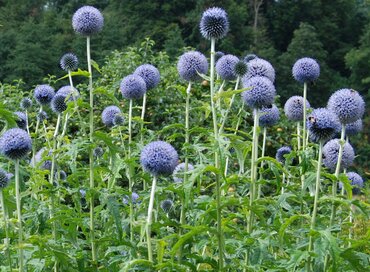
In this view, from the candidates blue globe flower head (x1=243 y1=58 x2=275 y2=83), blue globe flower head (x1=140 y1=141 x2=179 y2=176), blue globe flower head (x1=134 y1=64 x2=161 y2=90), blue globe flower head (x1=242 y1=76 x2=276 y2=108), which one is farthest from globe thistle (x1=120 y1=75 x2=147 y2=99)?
blue globe flower head (x1=140 y1=141 x2=179 y2=176)

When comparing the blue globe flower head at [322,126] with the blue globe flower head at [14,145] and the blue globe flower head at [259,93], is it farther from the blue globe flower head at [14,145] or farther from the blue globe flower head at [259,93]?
the blue globe flower head at [14,145]

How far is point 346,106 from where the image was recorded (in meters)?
3.71

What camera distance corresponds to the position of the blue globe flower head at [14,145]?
328 cm

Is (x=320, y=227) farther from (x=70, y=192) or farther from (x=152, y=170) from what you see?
(x=70, y=192)

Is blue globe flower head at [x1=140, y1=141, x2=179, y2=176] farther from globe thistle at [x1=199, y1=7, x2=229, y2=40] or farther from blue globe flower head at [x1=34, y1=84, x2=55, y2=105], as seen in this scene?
blue globe flower head at [x1=34, y1=84, x2=55, y2=105]

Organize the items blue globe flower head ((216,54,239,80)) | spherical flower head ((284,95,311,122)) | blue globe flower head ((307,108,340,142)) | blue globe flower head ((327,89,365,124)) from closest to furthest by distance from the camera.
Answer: blue globe flower head ((307,108,340,142)), blue globe flower head ((327,89,365,124)), blue globe flower head ((216,54,239,80)), spherical flower head ((284,95,311,122))

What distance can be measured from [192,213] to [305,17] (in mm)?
23121

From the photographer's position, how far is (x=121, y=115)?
442 cm

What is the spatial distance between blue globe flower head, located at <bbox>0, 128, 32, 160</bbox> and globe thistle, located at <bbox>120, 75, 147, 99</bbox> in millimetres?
1318

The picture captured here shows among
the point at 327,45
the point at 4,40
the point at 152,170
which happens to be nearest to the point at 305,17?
the point at 327,45

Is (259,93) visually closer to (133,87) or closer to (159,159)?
(159,159)

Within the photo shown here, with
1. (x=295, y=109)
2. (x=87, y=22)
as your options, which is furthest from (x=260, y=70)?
(x=87, y=22)

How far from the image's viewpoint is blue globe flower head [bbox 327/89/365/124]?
12.2ft

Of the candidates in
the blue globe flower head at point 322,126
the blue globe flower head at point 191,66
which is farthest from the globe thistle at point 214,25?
the blue globe flower head at point 322,126
